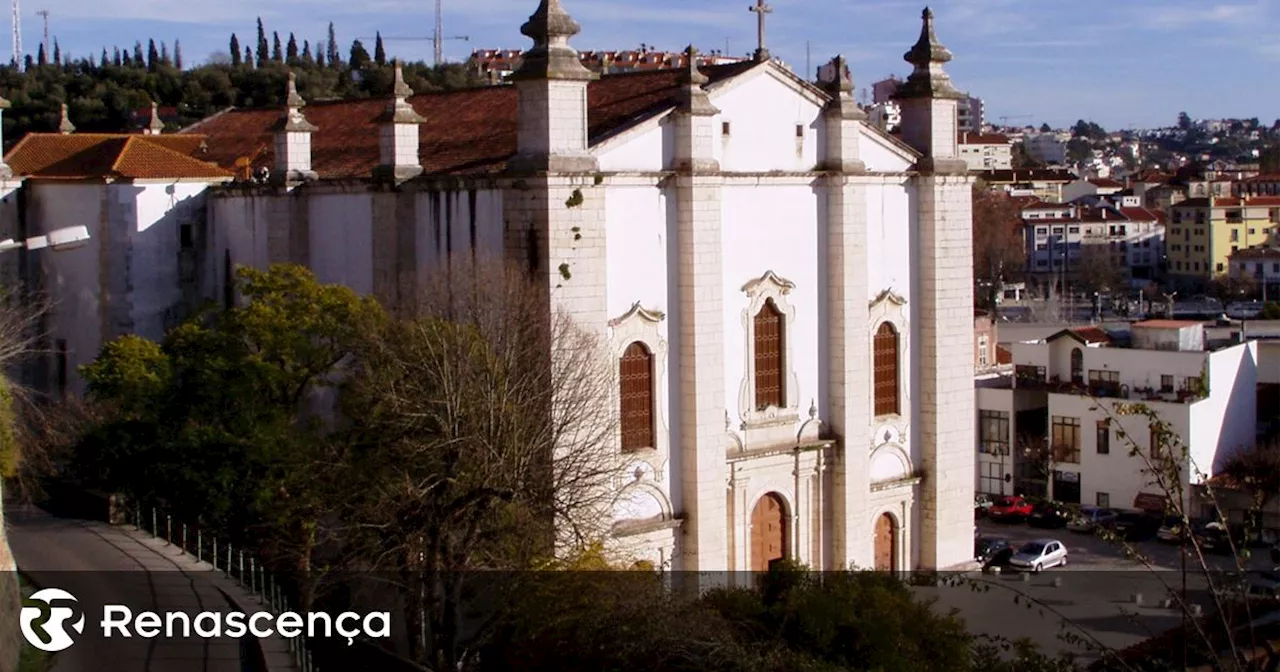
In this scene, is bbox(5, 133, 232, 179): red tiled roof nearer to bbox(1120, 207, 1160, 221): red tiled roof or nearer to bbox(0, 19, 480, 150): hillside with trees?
bbox(0, 19, 480, 150): hillside with trees

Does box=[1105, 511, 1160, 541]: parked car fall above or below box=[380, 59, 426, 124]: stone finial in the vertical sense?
below

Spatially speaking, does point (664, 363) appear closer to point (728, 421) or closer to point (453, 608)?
point (728, 421)

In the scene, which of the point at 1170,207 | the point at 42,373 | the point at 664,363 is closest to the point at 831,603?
the point at 664,363

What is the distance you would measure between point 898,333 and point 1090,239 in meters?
81.1

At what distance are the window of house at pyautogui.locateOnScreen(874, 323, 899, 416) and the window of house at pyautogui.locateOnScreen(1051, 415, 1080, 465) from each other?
17.6 metres

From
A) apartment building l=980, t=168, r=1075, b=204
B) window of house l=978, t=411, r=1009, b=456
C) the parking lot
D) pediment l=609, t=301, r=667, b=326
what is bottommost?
the parking lot

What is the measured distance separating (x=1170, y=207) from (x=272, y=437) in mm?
95309

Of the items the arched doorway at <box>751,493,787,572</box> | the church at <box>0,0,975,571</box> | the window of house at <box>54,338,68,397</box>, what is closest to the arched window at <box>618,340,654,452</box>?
the church at <box>0,0,975,571</box>

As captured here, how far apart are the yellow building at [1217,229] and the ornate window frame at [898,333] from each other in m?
79.1

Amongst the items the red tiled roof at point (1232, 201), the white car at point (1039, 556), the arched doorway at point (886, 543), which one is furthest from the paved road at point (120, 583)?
the red tiled roof at point (1232, 201)

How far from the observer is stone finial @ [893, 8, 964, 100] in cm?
2816

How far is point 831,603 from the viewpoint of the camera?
1834 cm

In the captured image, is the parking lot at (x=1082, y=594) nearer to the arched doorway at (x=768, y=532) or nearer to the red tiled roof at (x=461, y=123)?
the arched doorway at (x=768, y=532)

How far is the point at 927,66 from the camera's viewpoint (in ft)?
92.7
